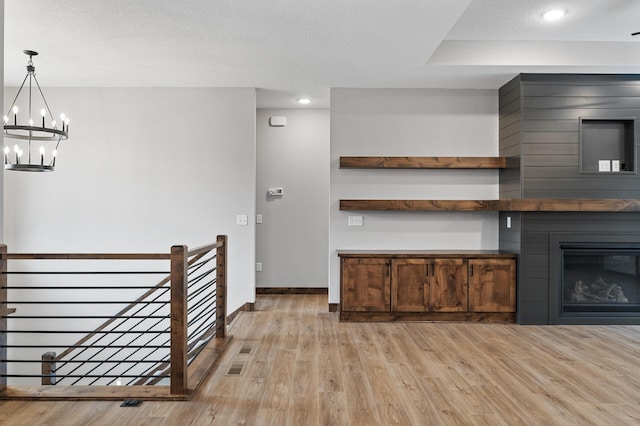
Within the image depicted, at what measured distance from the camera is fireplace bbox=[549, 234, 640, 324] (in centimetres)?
455

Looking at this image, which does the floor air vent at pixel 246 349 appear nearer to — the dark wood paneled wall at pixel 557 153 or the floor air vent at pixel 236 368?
the floor air vent at pixel 236 368

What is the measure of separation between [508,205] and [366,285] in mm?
1698

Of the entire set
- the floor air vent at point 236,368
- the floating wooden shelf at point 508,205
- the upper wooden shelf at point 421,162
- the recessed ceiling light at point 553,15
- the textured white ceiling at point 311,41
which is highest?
the recessed ceiling light at point 553,15

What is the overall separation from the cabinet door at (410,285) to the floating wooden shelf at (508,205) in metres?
0.69

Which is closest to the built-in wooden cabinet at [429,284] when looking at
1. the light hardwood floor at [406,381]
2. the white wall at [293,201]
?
the light hardwood floor at [406,381]

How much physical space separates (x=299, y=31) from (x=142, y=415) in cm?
293

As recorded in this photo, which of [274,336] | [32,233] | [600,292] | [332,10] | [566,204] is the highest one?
[332,10]

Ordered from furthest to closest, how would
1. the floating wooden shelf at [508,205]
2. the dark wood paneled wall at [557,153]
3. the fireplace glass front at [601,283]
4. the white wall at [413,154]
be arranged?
1. the white wall at [413,154]
2. the fireplace glass front at [601,283]
3. the dark wood paneled wall at [557,153]
4. the floating wooden shelf at [508,205]

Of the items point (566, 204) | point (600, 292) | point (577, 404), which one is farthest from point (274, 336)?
point (600, 292)

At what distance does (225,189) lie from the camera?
5246 mm

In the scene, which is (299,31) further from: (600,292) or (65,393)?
(600,292)

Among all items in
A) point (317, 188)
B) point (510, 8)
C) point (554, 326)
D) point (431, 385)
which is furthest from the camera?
point (317, 188)

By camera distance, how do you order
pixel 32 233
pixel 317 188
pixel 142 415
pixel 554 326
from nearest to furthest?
pixel 142 415, pixel 554 326, pixel 32 233, pixel 317 188

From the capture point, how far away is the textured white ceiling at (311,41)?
321cm
